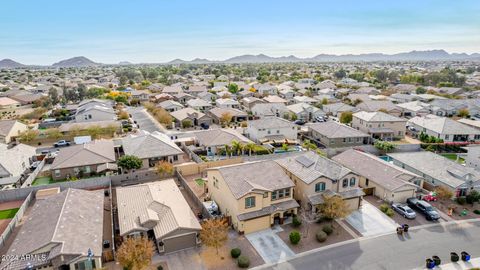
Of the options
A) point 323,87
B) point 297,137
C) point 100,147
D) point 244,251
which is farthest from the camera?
point 323,87

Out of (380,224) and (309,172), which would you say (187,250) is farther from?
(380,224)

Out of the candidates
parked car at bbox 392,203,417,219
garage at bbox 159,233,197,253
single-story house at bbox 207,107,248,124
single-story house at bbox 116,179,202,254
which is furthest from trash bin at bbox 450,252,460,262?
single-story house at bbox 207,107,248,124

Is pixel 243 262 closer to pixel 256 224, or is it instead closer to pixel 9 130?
pixel 256 224

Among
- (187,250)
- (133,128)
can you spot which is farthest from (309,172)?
(133,128)

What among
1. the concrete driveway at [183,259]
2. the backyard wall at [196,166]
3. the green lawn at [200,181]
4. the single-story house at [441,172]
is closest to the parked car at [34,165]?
the backyard wall at [196,166]

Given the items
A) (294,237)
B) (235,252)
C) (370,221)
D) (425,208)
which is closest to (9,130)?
(235,252)

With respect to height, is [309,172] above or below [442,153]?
above
